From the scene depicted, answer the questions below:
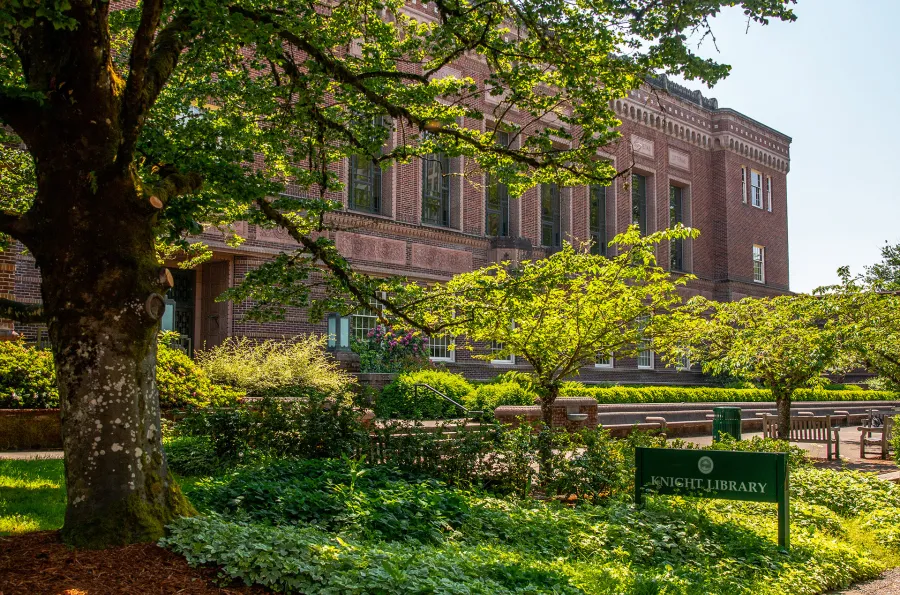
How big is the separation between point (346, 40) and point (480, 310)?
3.70 m

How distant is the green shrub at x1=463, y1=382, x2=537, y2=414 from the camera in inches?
720

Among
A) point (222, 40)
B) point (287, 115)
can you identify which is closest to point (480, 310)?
point (287, 115)

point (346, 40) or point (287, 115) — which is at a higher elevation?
point (346, 40)

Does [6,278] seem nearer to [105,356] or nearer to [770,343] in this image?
[105,356]

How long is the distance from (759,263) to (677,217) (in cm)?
664

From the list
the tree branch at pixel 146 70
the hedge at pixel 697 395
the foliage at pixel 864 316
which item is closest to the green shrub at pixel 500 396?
the hedge at pixel 697 395

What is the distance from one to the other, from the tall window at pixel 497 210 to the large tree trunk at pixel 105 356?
74.2 feet

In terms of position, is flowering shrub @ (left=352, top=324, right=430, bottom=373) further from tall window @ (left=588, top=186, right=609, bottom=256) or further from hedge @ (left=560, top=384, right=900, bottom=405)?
tall window @ (left=588, top=186, right=609, bottom=256)

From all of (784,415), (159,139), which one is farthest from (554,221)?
(159,139)

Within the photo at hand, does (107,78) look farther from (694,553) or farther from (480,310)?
(694,553)

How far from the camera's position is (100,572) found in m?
5.09

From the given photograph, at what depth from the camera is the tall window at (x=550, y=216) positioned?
31.1 meters

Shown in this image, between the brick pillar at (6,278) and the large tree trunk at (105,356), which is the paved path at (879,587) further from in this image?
the brick pillar at (6,278)

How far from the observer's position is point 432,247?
25672mm
